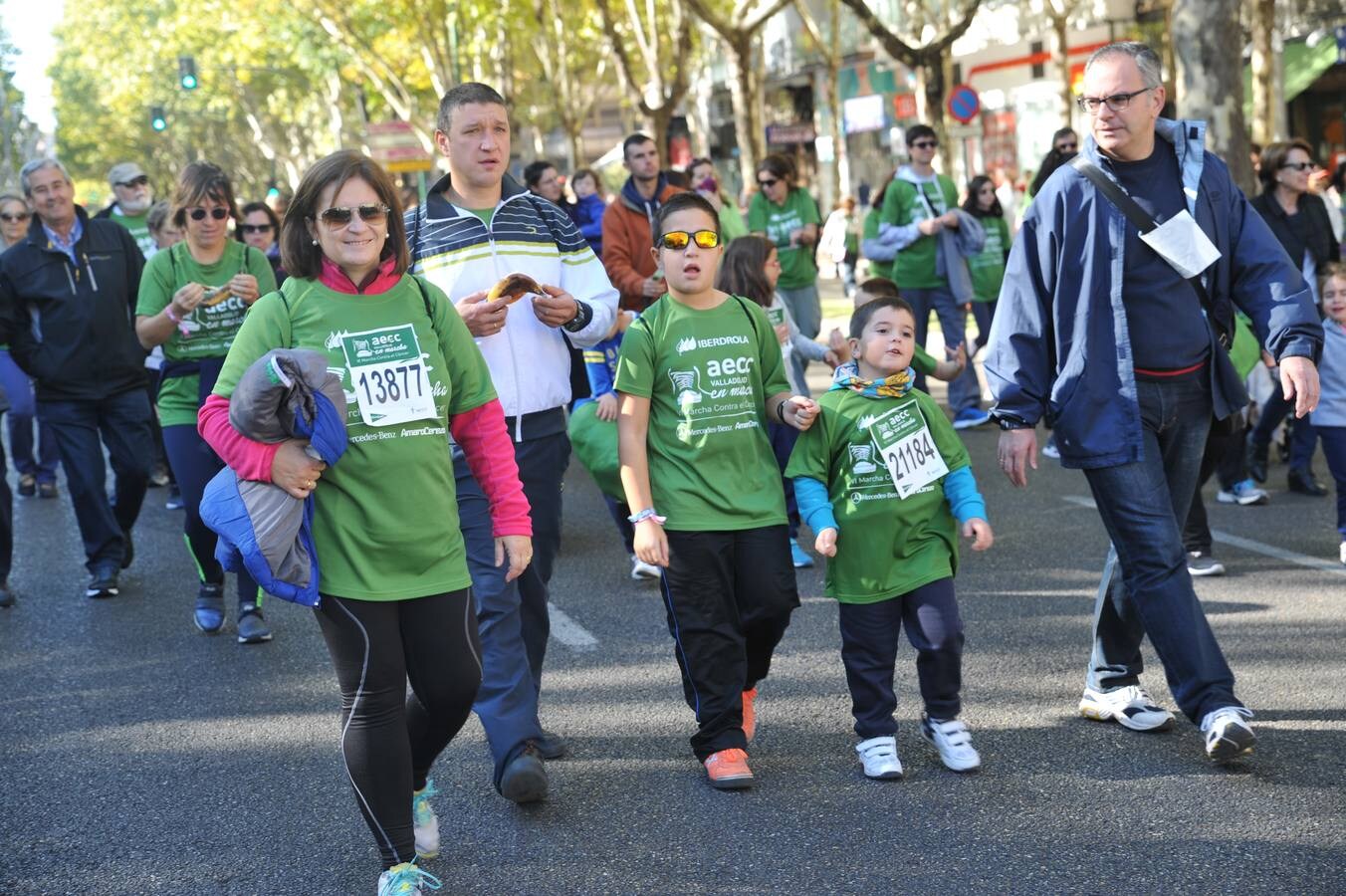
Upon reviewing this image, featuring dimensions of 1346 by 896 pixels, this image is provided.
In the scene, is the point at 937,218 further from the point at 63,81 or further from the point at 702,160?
the point at 63,81

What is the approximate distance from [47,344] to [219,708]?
3049 millimetres

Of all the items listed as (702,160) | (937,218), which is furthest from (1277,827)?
(702,160)

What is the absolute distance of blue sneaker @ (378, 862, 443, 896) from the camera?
13.5ft

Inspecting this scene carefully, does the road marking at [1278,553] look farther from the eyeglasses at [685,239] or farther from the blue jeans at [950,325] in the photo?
the blue jeans at [950,325]

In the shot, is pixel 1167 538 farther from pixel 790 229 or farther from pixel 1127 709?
pixel 790 229

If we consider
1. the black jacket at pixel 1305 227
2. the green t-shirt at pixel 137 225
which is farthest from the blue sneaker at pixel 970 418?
the green t-shirt at pixel 137 225

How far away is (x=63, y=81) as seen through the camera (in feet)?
273

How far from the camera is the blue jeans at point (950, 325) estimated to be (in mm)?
12523

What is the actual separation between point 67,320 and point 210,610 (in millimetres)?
1882

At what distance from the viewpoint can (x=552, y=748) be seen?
5434 millimetres

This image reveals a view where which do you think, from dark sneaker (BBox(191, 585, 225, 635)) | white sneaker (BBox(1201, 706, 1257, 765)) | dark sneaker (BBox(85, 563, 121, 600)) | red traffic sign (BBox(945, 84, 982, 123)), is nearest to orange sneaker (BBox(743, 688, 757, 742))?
white sneaker (BBox(1201, 706, 1257, 765))

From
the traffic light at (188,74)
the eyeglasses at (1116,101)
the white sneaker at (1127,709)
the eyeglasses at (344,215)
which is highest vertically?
the traffic light at (188,74)

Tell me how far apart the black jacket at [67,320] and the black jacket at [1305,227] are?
6.24 m

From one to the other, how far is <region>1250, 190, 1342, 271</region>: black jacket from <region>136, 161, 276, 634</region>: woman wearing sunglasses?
18.6ft
